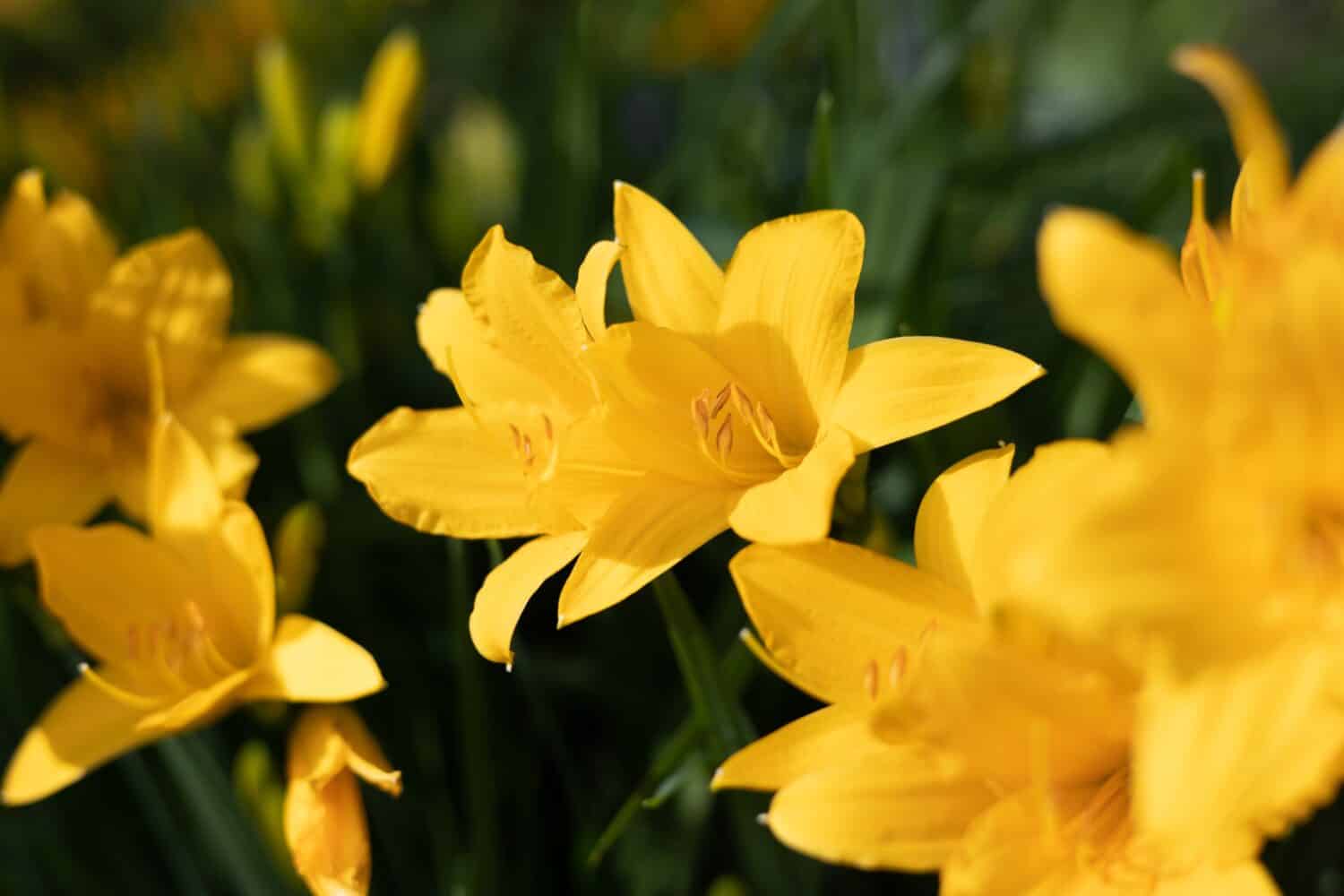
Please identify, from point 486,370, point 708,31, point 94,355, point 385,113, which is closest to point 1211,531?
point 486,370

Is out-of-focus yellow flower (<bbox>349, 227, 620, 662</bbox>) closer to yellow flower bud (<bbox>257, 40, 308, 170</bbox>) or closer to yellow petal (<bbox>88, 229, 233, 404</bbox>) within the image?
yellow petal (<bbox>88, 229, 233, 404</bbox>)

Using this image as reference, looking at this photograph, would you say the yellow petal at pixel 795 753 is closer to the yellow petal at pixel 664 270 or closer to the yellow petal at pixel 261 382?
the yellow petal at pixel 664 270

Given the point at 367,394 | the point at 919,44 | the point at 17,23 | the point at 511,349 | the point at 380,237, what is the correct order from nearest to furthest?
the point at 511,349, the point at 367,394, the point at 380,237, the point at 919,44, the point at 17,23

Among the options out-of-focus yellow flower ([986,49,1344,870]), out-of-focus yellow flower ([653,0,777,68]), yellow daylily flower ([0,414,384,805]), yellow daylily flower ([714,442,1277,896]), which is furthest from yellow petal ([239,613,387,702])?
out-of-focus yellow flower ([653,0,777,68])

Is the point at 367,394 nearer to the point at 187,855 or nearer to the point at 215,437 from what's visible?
the point at 215,437

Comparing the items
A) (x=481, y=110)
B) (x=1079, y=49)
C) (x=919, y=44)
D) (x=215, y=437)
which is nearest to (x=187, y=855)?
(x=215, y=437)

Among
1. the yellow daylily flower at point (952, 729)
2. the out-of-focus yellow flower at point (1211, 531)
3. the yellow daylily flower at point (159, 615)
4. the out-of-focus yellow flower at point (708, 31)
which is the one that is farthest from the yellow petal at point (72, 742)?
the out-of-focus yellow flower at point (708, 31)
